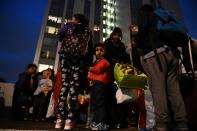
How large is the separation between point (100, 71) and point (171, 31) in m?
1.37

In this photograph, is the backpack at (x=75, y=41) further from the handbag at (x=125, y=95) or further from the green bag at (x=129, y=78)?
the handbag at (x=125, y=95)

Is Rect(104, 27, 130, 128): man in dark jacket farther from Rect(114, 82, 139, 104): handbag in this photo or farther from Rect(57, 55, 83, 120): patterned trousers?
Rect(57, 55, 83, 120): patterned trousers

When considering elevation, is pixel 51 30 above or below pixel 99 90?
above

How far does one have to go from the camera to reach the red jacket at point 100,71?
340 centimetres

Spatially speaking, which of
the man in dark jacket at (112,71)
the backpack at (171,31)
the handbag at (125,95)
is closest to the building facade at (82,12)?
the man in dark jacket at (112,71)

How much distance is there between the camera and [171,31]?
2.53m

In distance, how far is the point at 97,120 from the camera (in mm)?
3172

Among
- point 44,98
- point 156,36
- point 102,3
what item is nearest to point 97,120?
point 156,36

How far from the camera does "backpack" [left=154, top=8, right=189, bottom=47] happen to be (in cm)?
253

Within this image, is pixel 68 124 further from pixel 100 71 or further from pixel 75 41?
pixel 75 41

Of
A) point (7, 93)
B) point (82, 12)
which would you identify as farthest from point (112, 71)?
point (82, 12)

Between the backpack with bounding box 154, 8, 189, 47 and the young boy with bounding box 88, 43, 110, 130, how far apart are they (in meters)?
1.22

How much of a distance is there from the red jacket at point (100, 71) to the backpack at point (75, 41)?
34 centimetres

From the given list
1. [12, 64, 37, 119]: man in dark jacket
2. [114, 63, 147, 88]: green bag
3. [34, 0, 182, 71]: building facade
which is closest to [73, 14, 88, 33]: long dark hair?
[114, 63, 147, 88]: green bag
